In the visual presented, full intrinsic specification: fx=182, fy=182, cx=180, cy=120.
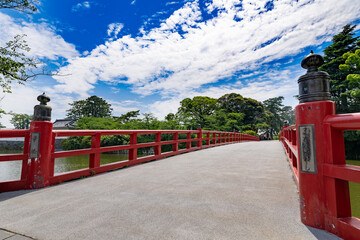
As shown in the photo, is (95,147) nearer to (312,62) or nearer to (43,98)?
(43,98)

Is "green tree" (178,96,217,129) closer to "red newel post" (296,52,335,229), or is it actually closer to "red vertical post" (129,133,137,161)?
"red vertical post" (129,133,137,161)

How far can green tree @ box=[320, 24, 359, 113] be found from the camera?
17828 mm

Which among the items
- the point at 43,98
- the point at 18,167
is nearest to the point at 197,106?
the point at 18,167

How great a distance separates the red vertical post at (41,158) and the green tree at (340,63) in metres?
22.7

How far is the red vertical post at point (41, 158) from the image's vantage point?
2785mm

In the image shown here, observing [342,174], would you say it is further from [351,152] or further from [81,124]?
[81,124]

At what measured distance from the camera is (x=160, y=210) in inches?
75.0

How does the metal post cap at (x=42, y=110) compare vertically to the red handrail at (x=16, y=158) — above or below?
above

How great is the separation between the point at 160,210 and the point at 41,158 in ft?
7.21

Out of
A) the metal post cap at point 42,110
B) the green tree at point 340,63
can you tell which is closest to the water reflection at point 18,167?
the metal post cap at point 42,110

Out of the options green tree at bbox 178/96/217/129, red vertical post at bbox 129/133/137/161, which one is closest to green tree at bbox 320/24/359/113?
green tree at bbox 178/96/217/129

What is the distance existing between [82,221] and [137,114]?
101ft

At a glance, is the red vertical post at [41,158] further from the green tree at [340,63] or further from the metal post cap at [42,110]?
the green tree at [340,63]

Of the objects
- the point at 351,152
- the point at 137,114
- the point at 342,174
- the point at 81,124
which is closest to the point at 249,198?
the point at 342,174
